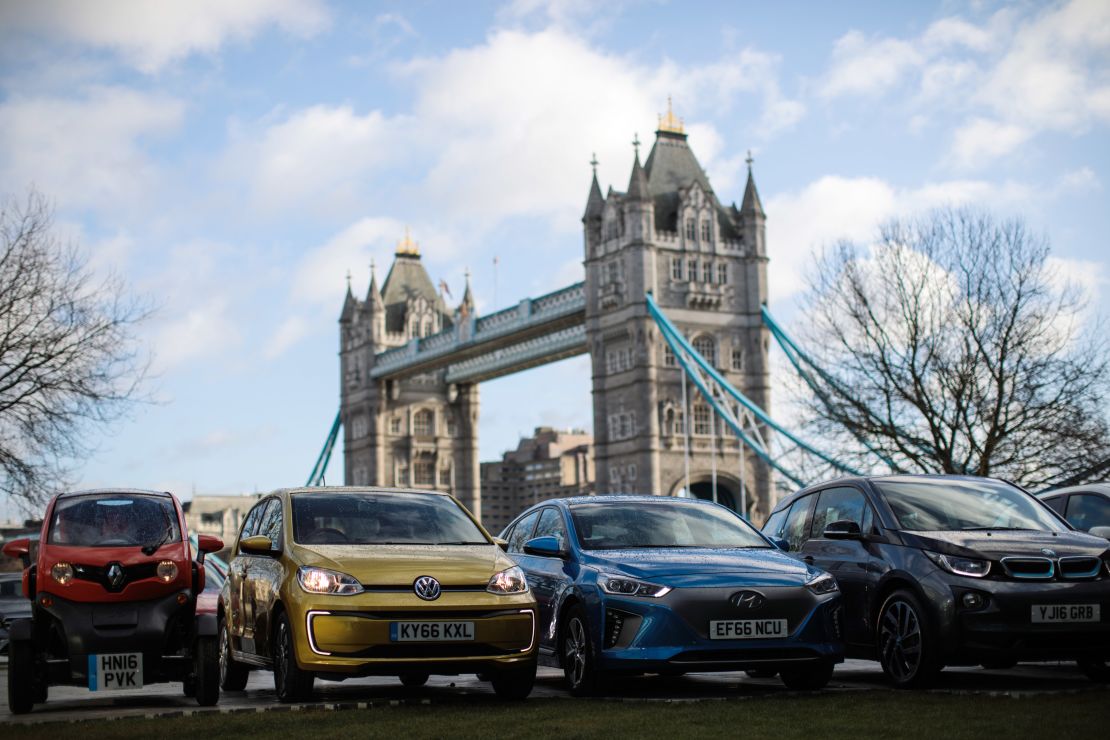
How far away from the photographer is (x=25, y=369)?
2598 centimetres

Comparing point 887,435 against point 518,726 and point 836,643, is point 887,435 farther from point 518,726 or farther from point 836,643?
point 518,726

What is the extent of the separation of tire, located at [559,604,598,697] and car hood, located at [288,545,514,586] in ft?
2.41

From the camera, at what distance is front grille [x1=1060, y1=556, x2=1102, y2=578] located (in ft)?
32.6

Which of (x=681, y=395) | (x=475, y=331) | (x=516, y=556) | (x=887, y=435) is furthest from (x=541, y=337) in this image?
(x=516, y=556)

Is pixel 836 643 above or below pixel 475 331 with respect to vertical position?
below

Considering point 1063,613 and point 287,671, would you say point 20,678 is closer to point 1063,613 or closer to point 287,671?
point 287,671

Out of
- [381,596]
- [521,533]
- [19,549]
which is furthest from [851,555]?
[19,549]

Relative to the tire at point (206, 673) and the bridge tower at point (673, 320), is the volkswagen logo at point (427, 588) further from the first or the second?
the bridge tower at point (673, 320)

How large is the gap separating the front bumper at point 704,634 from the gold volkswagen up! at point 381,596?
61cm

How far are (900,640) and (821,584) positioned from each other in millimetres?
775

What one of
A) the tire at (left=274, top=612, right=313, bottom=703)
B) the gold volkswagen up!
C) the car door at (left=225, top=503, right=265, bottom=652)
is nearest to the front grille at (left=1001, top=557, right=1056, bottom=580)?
the gold volkswagen up!

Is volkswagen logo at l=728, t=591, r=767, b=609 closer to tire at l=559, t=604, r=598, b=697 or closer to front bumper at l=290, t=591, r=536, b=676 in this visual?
tire at l=559, t=604, r=598, b=697

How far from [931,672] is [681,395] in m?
63.9

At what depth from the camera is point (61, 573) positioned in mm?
10062
